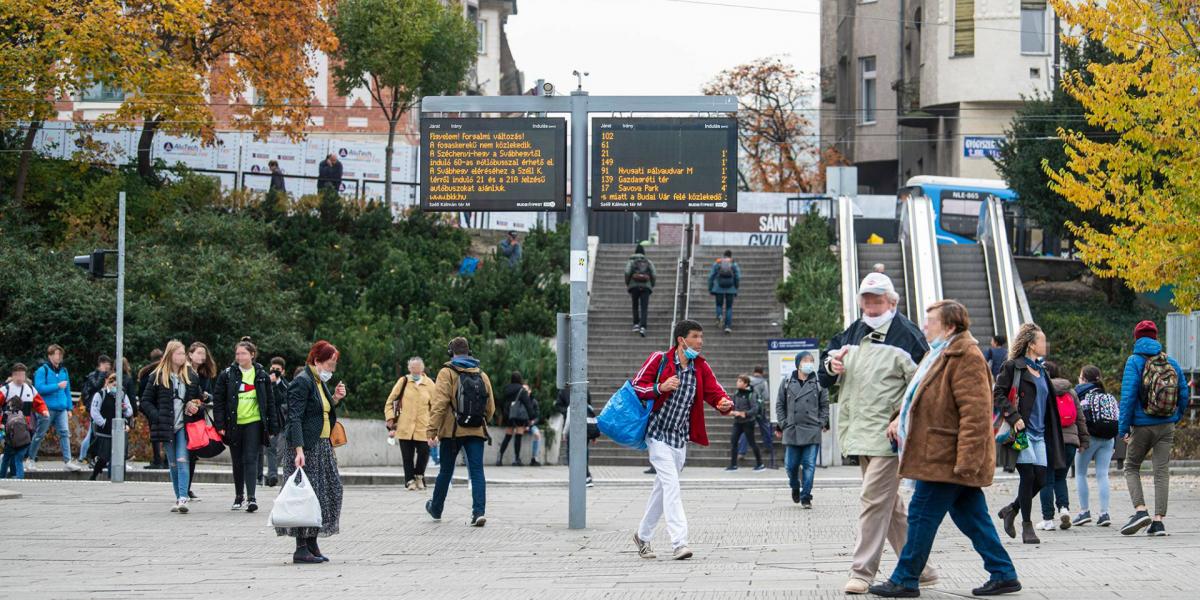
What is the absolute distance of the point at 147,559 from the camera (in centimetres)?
1214

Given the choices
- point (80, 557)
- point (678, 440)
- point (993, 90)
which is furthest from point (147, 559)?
point (993, 90)

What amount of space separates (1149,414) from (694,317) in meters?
18.0

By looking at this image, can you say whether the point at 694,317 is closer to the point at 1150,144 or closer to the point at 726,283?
the point at 726,283

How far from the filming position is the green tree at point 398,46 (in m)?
38.7

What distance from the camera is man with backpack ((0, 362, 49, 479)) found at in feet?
67.1

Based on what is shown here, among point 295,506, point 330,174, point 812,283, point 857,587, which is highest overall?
point 330,174

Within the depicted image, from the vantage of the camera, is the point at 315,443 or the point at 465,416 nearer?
the point at 315,443

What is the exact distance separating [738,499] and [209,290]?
42.8ft

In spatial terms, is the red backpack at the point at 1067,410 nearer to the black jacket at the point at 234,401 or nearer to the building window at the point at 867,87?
the black jacket at the point at 234,401

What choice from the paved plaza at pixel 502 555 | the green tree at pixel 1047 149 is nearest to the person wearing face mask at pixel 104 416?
the paved plaza at pixel 502 555

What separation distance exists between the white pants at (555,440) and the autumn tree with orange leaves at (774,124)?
40.3 meters

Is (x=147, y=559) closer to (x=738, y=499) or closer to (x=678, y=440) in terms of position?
(x=678, y=440)

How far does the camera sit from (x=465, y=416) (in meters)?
14.5

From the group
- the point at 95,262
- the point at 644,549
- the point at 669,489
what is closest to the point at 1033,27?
the point at 95,262
